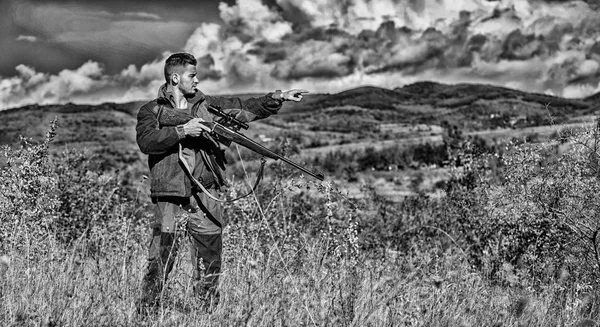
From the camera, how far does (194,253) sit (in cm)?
526

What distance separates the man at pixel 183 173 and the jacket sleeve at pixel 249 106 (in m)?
0.23

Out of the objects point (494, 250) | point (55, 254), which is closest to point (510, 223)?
point (494, 250)

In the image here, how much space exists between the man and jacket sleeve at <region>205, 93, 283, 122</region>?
232mm

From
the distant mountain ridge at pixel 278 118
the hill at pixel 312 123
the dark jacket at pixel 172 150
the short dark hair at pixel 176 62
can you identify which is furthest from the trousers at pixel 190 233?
the distant mountain ridge at pixel 278 118

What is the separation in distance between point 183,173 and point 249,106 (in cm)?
96

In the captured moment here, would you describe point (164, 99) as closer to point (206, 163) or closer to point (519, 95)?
point (206, 163)

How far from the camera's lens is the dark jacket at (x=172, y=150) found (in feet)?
16.0

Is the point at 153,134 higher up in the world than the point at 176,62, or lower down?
lower down

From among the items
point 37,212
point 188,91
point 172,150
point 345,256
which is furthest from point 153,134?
point 37,212

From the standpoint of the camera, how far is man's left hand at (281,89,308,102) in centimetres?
553

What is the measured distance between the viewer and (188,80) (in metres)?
5.14

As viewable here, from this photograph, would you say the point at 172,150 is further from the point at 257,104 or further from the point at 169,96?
the point at 257,104

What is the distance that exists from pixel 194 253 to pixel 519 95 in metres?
198

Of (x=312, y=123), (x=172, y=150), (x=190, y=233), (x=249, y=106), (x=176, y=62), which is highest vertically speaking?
(x=176, y=62)
